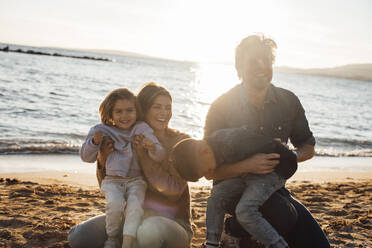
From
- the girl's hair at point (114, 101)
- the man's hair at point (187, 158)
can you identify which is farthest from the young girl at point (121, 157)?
the man's hair at point (187, 158)

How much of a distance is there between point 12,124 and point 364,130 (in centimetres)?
1777

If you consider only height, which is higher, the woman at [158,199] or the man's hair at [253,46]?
the man's hair at [253,46]

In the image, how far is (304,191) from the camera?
7211 millimetres

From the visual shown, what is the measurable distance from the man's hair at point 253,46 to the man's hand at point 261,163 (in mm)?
949

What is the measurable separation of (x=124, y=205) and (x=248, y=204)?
1.20 meters

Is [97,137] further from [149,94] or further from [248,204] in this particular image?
[248,204]

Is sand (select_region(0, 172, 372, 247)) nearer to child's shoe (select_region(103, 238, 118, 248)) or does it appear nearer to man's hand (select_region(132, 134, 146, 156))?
child's shoe (select_region(103, 238, 118, 248))

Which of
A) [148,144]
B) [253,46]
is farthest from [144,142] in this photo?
[253,46]

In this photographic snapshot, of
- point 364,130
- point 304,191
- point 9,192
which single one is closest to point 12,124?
point 9,192

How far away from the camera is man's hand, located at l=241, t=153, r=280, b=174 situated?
307 cm

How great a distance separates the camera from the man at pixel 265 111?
346cm

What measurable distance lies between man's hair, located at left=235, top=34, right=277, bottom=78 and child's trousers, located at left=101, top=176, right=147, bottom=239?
158cm

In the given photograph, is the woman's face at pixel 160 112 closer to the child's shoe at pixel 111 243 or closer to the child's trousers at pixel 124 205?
the child's trousers at pixel 124 205

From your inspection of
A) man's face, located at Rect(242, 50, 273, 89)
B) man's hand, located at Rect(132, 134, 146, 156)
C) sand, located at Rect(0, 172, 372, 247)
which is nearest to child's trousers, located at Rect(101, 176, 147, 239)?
man's hand, located at Rect(132, 134, 146, 156)
